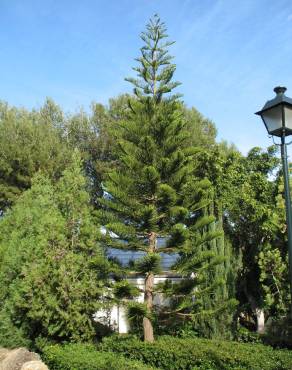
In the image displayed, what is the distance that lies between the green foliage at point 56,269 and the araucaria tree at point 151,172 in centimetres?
67

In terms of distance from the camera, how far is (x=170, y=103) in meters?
10.4

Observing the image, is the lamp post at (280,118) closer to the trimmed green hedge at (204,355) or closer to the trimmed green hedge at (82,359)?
the trimmed green hedge at (204,355)

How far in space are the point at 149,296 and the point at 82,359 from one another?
2.39m

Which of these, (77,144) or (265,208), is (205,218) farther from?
(77,144)

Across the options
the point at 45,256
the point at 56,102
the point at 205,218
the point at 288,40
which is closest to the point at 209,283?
the point at 205,218

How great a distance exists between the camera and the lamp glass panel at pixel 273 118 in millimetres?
4598

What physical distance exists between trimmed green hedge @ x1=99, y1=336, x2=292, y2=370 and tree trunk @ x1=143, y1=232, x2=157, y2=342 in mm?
428

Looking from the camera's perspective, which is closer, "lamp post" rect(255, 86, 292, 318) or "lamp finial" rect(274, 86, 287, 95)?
"lamp post" rect(255, 86, 292, 318)

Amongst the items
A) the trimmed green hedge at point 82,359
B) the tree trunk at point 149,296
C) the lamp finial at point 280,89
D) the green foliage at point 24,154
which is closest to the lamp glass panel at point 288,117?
the lamp finial at point 280,89

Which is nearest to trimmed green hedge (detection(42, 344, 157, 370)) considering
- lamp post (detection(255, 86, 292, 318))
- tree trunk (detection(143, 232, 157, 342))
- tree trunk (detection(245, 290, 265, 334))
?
tree trunk (detection(143, 232, 157, 342))

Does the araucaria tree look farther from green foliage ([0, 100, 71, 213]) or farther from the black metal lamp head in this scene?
green foliage ([0, 100, 71, 213])

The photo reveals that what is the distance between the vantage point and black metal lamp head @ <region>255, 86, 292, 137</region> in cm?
454

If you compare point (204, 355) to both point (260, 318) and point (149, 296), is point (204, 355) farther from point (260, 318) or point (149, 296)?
point (260, 318)

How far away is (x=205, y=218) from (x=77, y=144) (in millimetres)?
10998
